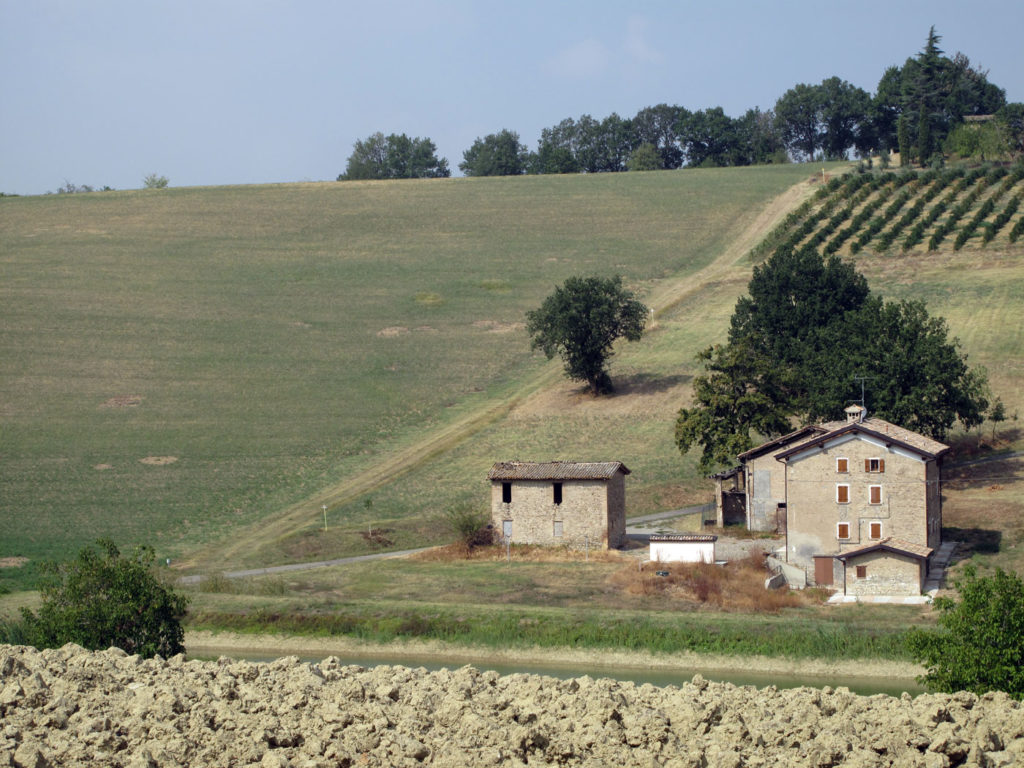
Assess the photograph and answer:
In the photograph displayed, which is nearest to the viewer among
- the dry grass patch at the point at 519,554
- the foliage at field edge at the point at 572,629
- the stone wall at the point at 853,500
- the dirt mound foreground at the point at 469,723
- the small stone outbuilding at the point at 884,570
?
the dirt mound foreground at the point at 469,723

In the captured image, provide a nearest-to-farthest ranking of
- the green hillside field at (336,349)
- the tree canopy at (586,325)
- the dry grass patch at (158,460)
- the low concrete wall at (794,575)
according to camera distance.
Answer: the low concrete wall at (794,575), the green hillside field at (336,349), the dry grass patch at (158,460), the tree canopy at (586,325)

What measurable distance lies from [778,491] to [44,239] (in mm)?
88623

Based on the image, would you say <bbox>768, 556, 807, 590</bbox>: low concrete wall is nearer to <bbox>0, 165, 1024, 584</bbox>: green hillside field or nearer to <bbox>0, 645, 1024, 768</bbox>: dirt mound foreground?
<bbox>0, 165, 1024, 584</bbox>: green hillside field

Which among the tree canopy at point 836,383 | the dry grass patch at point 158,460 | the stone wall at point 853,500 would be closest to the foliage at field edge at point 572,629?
the stone wall at point 853,500

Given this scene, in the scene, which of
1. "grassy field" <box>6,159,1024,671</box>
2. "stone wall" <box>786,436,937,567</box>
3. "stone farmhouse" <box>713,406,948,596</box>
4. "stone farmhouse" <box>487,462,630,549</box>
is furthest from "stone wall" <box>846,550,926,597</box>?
"stone farmhouse" <box>487,462,630,549</box>

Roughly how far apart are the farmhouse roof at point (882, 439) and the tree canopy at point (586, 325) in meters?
30.3

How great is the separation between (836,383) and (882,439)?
11029 millimetres

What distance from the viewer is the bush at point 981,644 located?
32812 millimetres

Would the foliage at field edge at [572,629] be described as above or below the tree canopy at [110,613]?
below

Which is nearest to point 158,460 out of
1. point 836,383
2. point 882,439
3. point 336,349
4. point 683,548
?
point 336,349

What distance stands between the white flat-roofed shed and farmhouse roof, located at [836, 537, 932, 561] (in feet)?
19.5

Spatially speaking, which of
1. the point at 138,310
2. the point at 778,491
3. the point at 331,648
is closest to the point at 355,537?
the point at 331,648

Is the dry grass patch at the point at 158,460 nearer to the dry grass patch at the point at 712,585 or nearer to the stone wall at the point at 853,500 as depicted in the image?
the dry grass patch at the point at 712,585

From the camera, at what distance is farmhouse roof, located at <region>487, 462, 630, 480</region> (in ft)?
209
